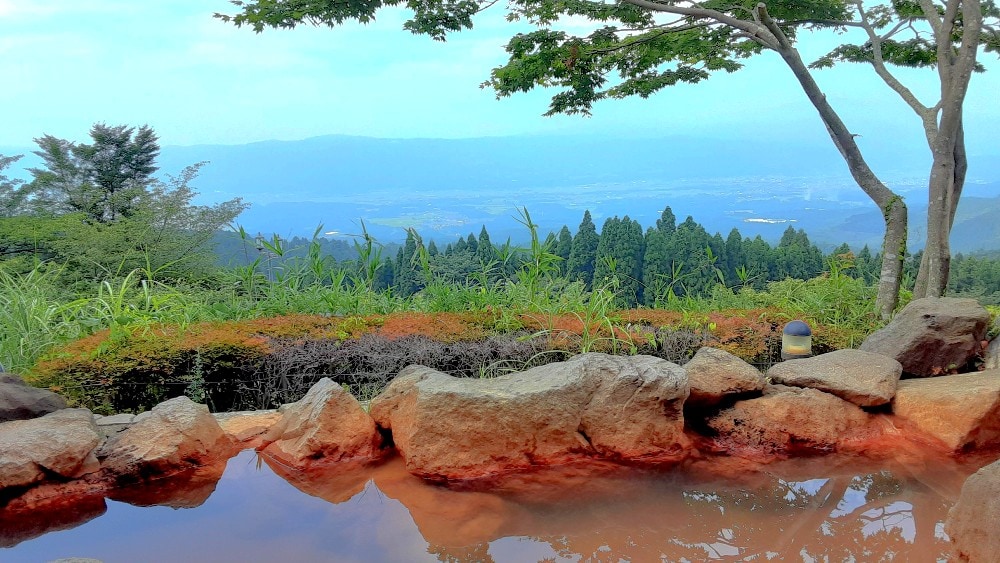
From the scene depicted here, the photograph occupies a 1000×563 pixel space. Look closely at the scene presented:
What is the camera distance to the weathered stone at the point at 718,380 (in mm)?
3633

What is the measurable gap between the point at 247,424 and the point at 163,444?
474 mm

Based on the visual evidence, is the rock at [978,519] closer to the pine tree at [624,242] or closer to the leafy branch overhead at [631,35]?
the leafy branch overhead at [631,35]

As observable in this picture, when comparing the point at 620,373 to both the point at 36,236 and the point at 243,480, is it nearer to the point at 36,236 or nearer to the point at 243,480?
the point at 243,480

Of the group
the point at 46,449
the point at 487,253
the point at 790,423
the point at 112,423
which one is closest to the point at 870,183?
the point at 790,423

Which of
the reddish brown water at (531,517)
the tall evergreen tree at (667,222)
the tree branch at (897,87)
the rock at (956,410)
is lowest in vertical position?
the reddish brown water at (531,517)

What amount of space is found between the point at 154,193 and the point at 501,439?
9.51 metres

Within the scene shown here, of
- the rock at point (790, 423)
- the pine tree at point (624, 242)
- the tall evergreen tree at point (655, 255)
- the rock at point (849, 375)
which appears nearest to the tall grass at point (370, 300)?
the rock at point (790, 423)

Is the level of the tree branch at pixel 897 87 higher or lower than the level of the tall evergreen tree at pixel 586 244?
higher

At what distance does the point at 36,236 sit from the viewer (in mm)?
8477

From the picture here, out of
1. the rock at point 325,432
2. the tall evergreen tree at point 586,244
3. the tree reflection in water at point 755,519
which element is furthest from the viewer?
the tall evergreen tree at point 586,244

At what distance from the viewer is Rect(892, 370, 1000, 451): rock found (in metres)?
3.43

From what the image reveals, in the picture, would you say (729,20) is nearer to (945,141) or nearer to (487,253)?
(945,141)

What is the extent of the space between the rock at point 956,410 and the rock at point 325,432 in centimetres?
285

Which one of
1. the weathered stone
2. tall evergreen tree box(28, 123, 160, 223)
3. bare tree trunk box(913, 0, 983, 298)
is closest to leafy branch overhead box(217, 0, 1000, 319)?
bare tree trunk box(913, 0, 983, 298)
